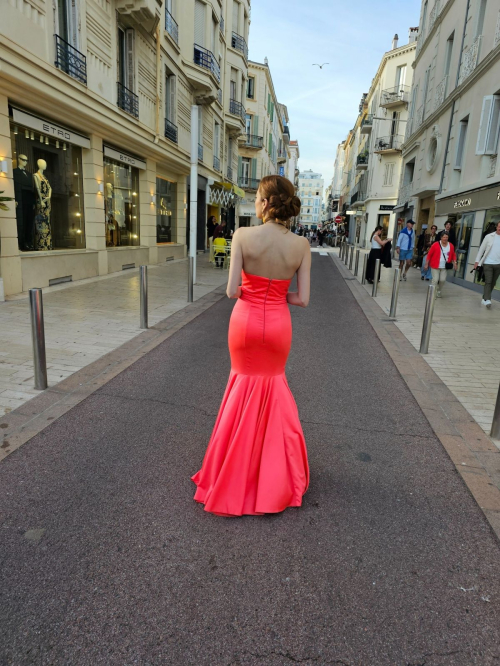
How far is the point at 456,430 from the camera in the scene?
3.96 metres

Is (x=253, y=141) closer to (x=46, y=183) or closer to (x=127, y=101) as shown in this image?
(x=127, y=101)

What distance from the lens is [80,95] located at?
1047 centimetres

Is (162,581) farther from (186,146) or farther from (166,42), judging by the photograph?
(186,146)

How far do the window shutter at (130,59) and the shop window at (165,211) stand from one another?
4510 mm

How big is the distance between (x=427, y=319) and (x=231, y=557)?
4851mm

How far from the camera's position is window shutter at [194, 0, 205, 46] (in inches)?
764

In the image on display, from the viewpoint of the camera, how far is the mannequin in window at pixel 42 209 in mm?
10578

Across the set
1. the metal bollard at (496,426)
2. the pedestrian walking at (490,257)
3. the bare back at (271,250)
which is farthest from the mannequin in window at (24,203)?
the pedestrian walking at (490,257)

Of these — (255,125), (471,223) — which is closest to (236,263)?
(471,223)

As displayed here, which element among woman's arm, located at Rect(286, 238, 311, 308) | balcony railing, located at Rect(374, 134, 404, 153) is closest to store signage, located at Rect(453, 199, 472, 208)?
woman's arm, located at Rect(286, 238, 311, 308)

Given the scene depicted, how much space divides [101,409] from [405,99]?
131 ft

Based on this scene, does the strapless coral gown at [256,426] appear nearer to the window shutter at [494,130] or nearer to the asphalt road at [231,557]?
the asphalt road at [231,557]

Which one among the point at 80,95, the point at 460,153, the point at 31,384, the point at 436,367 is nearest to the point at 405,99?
the point at 460,153

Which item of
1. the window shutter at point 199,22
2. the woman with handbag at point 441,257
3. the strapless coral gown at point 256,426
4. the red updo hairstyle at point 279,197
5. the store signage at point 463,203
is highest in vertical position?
the window shutter at point 199,22
